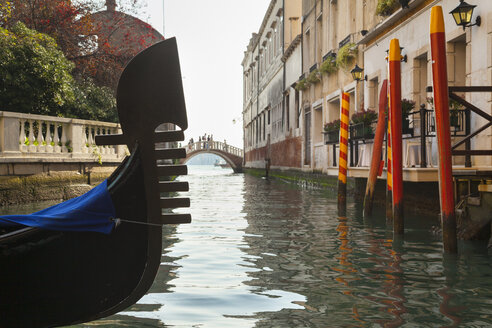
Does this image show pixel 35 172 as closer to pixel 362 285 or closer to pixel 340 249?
pixel 340 249

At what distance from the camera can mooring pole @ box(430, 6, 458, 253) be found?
4.46 meters

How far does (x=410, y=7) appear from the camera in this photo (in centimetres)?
948

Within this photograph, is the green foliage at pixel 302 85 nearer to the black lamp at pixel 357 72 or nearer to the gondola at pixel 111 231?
the black lamp at pixel 357 72

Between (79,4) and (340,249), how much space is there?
11747 mm

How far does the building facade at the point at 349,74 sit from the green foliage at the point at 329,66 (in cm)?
3

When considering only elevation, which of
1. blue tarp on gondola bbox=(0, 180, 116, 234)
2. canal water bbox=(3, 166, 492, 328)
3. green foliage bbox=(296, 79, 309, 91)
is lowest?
canal water bbox=(3, 166, 492, 328)

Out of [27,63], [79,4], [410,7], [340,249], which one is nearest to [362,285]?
[340,249]

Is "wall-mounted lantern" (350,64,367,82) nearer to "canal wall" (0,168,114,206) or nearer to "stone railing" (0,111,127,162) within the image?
"stone railing" (0,111,127,162)

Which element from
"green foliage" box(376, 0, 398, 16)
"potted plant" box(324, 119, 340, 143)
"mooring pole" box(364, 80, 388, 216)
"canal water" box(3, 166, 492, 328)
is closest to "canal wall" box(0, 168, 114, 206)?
"canal water" box(3, 166, 492, 328)

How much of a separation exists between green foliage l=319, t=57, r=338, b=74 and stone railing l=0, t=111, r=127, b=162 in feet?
18.4

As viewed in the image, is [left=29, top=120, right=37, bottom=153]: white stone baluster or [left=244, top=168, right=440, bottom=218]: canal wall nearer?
[left=244, top=168, right=440, bottom=218]: canal wall

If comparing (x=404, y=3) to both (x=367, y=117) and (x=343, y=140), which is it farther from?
(x=343, y=140)

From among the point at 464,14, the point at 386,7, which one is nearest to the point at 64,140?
the point at 386,7

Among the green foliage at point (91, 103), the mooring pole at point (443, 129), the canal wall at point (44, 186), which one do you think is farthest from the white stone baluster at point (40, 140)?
the mooring pole at point (443, 129)
